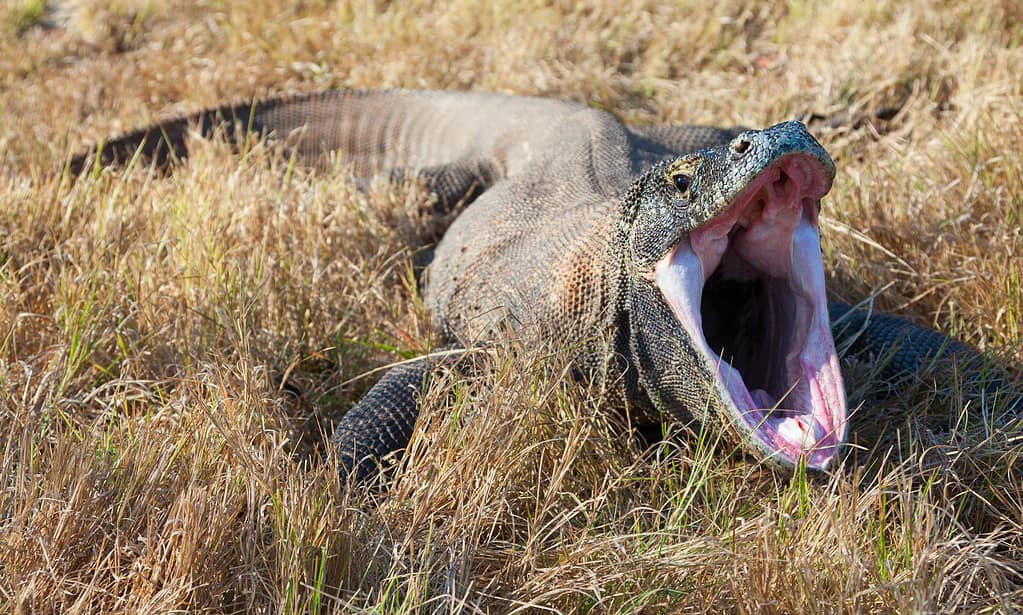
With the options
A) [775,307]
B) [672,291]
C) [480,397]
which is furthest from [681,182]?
[480,397]

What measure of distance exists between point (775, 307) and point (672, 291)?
35 centimetres

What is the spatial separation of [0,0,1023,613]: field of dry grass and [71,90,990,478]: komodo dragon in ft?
0.47

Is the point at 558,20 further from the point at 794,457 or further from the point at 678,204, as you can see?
the point at 794,457

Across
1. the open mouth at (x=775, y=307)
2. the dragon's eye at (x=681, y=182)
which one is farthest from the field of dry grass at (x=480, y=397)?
the dragon's eye at (x=681, y=182)

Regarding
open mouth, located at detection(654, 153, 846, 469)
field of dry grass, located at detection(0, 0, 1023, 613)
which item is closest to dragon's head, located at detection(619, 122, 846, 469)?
open mouth, located at detection(654, 153, 846, 469)

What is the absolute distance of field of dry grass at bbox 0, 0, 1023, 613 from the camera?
87.3 inches

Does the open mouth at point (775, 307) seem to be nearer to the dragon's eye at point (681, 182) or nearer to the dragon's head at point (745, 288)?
the dragon's head at point (745, 288)

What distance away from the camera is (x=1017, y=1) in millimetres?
5777

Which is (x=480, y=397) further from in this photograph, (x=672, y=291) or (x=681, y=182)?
(x=681, y=182)

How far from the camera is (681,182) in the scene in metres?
2.73

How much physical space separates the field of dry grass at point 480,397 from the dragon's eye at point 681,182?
57cm

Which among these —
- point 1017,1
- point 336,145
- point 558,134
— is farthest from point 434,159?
point 1017,1

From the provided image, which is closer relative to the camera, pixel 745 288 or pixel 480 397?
pixel 480 397

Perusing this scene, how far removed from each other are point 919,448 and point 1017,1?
3998 mm
